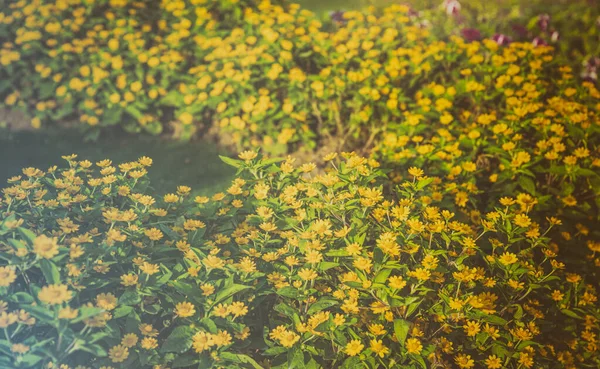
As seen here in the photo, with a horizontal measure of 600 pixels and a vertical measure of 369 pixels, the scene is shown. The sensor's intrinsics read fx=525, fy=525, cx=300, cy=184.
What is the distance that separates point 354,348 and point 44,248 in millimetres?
798

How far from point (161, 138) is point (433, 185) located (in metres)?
2.04

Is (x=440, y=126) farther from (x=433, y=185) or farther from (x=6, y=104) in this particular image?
(x=6, y=104)

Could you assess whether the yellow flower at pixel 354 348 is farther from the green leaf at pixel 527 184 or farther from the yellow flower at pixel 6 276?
the green leaf at pixel 527 184

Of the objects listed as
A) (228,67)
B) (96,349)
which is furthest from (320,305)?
(228,67)

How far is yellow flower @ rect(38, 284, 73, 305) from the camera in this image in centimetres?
117

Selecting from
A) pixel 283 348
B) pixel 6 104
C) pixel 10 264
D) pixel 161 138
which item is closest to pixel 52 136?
pixel 6 104

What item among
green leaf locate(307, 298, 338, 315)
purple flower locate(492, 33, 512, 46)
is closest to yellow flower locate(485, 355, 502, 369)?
green leaf locate(307, 298, 338, 315)

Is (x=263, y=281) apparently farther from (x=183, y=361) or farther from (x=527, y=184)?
(x=527, y=184)

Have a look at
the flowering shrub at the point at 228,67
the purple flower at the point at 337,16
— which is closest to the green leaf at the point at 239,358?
the flowering shrub at the point at 228,67

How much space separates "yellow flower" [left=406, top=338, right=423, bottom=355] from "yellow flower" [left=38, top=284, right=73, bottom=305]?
0.85 meters

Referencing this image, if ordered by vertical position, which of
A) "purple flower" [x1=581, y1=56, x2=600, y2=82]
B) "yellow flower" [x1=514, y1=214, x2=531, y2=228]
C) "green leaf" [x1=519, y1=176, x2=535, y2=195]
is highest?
"purple flower" [x1=581, y1=56, x2=600, y2=82]

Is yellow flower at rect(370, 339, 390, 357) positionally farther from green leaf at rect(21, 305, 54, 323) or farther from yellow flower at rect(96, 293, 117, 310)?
green leaf at rect(21, 305, 54, 323)

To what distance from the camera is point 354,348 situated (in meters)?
1.37

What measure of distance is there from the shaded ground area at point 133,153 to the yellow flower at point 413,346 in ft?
5.77
